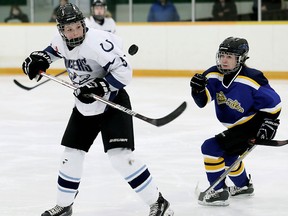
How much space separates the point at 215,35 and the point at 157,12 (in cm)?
94

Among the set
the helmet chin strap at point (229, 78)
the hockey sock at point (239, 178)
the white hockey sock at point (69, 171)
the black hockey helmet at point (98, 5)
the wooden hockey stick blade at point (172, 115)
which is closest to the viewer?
the wooden hockey stick blade at point (172, 115)

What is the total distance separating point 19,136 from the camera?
16.4 feet

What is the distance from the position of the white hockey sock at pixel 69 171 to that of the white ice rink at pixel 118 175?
0.20 m

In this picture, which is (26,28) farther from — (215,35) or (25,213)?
(25,213)

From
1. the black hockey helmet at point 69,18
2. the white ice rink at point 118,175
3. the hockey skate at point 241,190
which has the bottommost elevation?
the white ice rink at point 118,175

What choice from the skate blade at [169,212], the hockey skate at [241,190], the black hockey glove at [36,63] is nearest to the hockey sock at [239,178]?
the hockey skate at [241,190]

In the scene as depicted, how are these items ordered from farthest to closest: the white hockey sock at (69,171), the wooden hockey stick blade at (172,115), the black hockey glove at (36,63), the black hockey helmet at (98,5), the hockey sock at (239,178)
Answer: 1. the black hockey helmet at (98,5)
2. the hockey sock at (239,178)
3. the black hockey glove at (36,63)
4. the white hockey sock at (69,171)
5. the wooden hockey stick blade at (172,115)

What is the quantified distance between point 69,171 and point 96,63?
0.44 m

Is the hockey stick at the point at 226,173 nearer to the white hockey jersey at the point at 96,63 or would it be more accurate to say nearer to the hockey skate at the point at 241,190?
the hockey skate at the point at 241,190

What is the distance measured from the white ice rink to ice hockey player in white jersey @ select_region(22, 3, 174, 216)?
0.81ft

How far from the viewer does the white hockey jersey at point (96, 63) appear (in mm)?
2764

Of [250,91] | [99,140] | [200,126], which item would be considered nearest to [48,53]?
[250,91]

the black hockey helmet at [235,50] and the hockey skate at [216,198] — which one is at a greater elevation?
the black hockey helmet at [235,50]

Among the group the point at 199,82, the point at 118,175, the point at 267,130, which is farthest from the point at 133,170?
the point at 118,175
